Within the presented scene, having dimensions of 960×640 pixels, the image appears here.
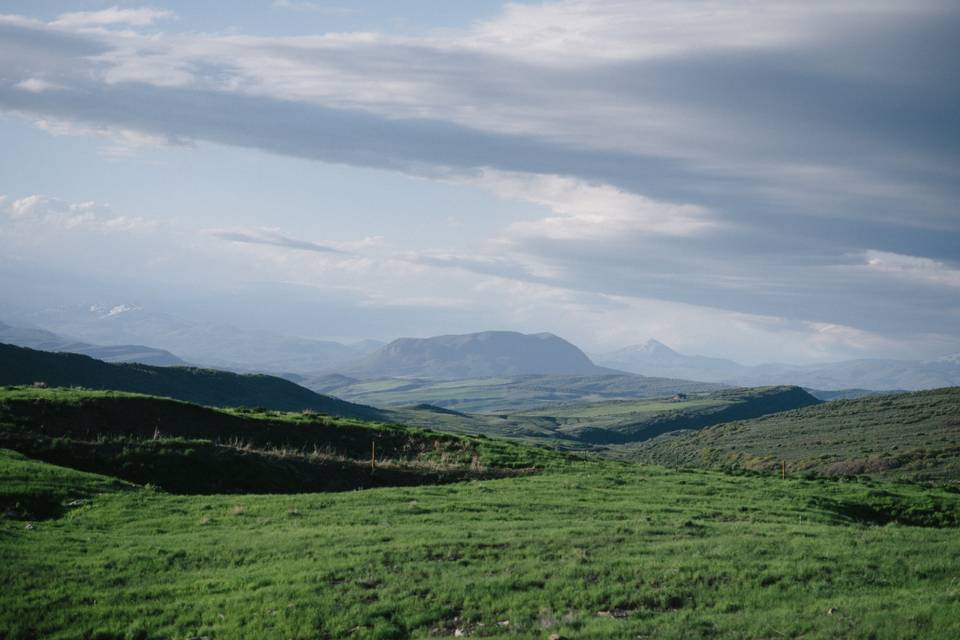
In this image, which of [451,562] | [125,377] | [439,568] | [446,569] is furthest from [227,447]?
[125,377]

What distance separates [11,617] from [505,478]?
85.0ft

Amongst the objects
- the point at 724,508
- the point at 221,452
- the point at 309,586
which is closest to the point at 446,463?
the point at 221,452

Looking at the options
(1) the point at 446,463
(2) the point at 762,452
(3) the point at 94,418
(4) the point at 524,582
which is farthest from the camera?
(2) the point at 762,452

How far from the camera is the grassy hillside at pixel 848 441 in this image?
244 feet

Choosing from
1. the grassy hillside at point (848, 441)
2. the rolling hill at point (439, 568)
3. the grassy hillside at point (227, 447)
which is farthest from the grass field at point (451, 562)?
the grassy hillside at point (848, 441)

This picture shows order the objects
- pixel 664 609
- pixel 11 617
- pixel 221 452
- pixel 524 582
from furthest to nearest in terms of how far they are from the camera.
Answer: pixel 221 452 < pixel 524 582 < pixel 664 609 < pixel 11 617

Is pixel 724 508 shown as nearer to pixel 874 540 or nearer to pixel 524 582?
pixel 874 540

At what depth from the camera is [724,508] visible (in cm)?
3009

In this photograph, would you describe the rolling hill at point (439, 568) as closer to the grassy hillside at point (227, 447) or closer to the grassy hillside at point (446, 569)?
the grassy hillside at point (446, 569)

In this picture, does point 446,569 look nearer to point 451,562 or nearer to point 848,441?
point 451,562

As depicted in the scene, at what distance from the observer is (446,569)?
18375 mm

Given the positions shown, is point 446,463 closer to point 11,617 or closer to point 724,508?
point 724,508

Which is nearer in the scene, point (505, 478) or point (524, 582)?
point (524, 582)

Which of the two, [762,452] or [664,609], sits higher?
[664,609]
